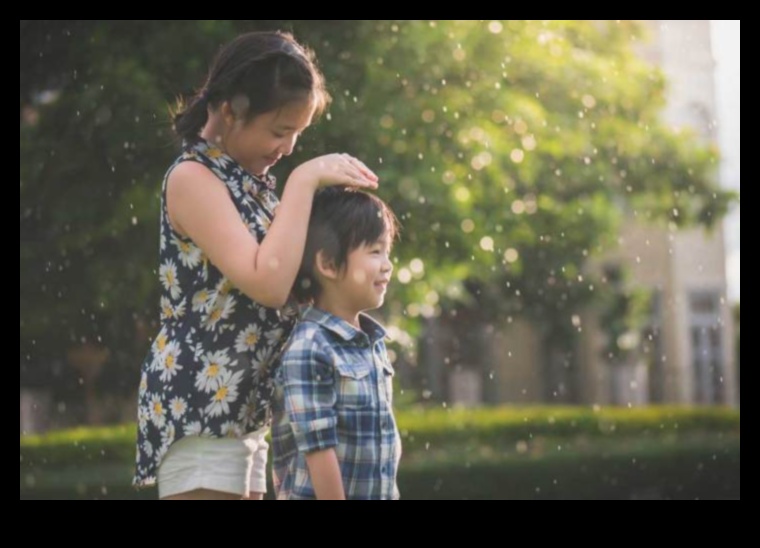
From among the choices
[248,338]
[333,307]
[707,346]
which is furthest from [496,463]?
[707,346]

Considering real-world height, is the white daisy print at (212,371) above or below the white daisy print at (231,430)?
above

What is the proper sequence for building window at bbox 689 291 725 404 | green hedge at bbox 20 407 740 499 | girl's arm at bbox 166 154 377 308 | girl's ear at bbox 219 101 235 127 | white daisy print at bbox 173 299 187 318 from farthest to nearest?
1. building window at bbox 689 291 725 404
2. green hedge at bbox 20 407 740 499
3. girl's ear at bbox 219 101 235 127
4. white daisy print at bbox 173 299 187 318
5. girl's arm at bbox 166 154 377 308

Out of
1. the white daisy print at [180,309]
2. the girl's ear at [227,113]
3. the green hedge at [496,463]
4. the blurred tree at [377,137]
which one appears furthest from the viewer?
the green hedge at [496,463]

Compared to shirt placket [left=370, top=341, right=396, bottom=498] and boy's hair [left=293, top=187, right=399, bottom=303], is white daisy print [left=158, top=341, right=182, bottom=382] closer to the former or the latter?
boy's hair [left=293, top=187, right=399, bottom=303]

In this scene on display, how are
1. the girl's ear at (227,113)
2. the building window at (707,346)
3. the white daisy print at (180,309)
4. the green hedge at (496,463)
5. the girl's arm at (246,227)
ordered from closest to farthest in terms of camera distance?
the girl's arm at (246,227)
the white daisy print at (180,309)
the girl's ear at (227,113)
the green hedge at (496,463)
the building window at (707,346)

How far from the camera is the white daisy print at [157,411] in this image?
2.73 meters

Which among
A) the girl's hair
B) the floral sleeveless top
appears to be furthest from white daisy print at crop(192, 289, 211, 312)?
the girl's hair

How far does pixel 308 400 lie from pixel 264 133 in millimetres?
600

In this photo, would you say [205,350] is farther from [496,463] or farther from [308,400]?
[496,463]

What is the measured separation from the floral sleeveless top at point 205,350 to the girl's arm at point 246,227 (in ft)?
0.18

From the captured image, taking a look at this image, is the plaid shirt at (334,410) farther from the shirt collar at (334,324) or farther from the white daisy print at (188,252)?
the white daisy print at (188,252)

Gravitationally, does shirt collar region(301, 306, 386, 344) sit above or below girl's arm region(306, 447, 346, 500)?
above

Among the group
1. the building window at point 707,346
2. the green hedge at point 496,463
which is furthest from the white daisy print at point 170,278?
the building window at point 707,346

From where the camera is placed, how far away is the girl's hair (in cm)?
282
